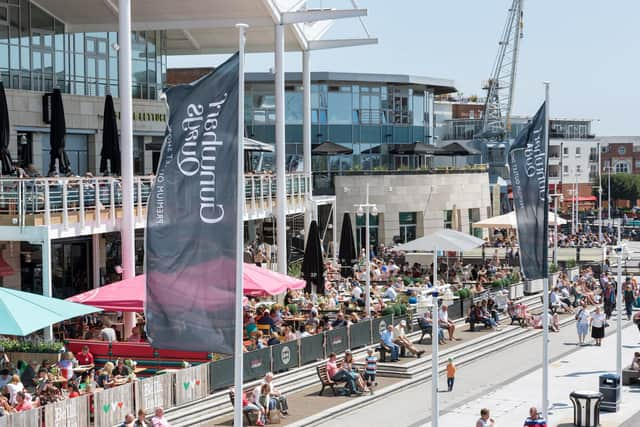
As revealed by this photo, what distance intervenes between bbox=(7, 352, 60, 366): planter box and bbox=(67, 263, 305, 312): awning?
1.18m

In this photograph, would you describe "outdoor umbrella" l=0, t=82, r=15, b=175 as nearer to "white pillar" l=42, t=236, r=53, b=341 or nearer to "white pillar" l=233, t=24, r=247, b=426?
"white pillar" l=42, t=236, r=53, b=341

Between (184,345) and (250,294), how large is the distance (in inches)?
404

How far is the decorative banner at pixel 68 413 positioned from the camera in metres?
17.2

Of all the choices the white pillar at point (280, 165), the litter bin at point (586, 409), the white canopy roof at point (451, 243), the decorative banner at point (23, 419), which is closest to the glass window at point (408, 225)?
the white canopy roof at point (451, 243)

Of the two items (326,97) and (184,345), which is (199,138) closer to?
(184,345)

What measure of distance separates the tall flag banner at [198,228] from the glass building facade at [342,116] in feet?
157

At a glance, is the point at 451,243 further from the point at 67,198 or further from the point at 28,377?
the point at 28,377

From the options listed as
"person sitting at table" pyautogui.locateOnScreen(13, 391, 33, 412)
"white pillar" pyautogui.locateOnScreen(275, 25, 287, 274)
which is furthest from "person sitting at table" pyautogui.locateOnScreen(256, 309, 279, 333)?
"person sitting at table" pyautogui.locateOnScreen(13, 391, 33, 412)

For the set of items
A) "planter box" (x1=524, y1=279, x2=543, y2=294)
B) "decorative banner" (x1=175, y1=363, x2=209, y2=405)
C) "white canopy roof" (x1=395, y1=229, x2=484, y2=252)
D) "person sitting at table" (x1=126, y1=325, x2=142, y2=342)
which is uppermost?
"white canopy roof" (x1=395, y1=229, x2=484, y2=252)

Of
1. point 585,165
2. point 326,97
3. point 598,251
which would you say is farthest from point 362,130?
point 585,165

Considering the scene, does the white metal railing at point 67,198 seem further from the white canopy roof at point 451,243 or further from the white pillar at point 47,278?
the white canopy roof at point 451,243

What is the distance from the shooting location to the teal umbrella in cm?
1739

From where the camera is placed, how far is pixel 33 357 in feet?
70.6

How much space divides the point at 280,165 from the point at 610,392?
14019 millimetres
